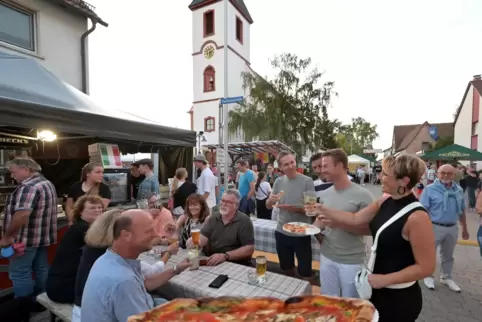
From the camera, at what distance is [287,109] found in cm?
2092

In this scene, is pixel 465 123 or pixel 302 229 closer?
pixel 302 229

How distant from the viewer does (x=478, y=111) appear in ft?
57.6

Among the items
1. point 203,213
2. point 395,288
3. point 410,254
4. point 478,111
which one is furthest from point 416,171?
point 478,111

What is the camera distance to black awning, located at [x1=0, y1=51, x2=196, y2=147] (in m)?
3.20

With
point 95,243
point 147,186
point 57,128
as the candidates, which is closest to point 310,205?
point 95,243

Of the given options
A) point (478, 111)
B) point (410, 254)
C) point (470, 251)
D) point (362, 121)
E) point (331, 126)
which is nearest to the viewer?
point (410, 254)

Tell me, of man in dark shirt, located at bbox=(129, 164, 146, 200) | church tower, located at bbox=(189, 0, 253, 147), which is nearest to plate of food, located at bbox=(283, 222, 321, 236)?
man in dark shirt, located at bbox=(129, 164, 146, 200)

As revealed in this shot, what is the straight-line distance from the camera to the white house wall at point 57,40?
744 cm

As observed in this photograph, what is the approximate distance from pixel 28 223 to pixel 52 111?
4.79ft

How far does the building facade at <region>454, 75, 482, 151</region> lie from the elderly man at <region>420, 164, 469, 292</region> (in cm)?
1722

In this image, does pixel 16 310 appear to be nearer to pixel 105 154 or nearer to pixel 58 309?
pixel 58 309

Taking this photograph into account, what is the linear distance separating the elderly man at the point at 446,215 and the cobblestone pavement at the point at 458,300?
133 mm

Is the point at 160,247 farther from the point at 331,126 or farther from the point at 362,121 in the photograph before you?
the point at 362,121

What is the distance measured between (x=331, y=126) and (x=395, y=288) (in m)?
22.5
